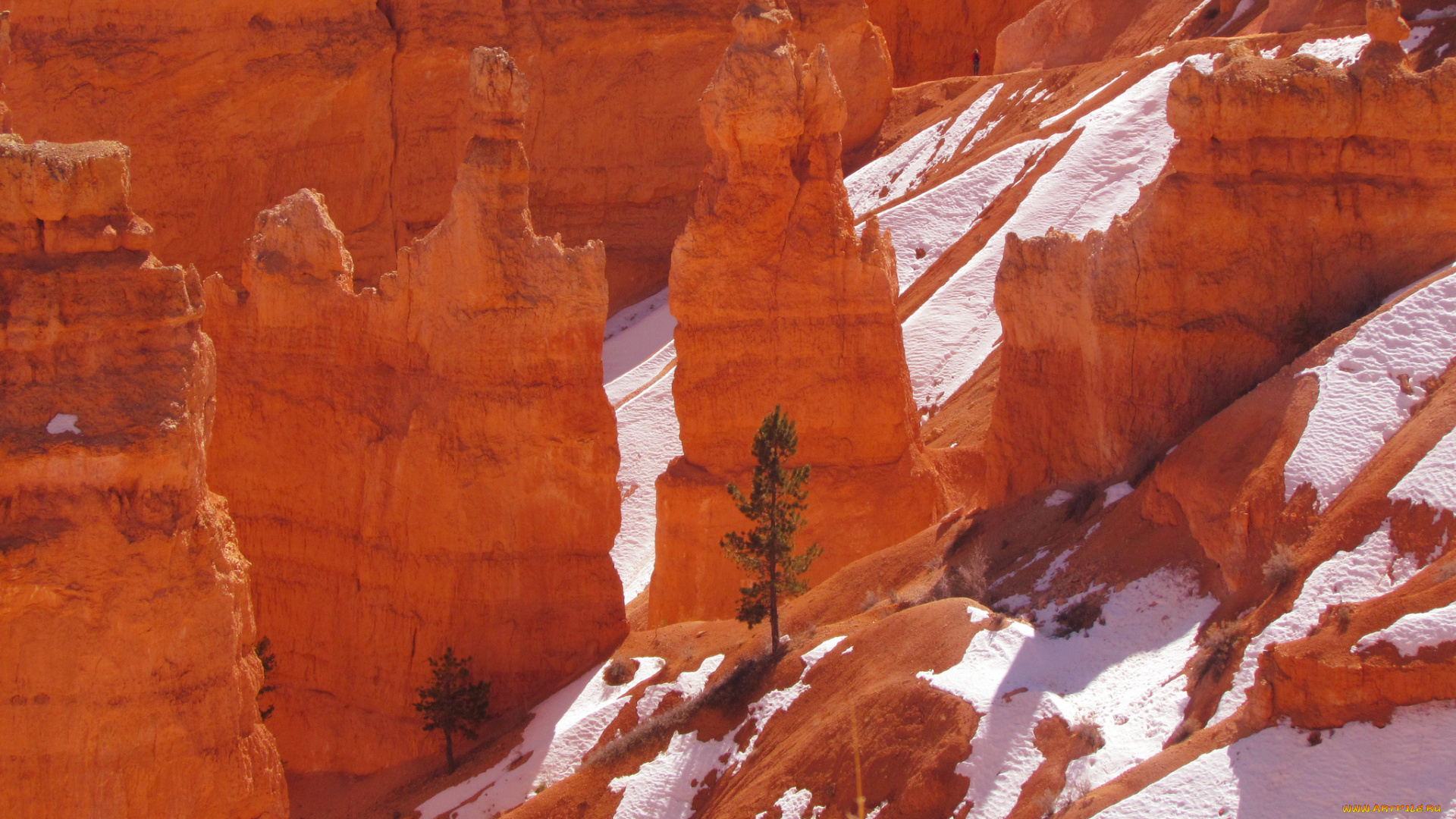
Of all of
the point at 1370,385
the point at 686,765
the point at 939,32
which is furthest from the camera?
the point at 939,32

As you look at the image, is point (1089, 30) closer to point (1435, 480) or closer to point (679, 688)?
point (679, 688)

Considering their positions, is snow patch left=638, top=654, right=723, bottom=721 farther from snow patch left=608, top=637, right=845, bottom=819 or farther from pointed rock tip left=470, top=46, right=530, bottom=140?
pointed rock tip left=470, top=46, right=530, bottom=140

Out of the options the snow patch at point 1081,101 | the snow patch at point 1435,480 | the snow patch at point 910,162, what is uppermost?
the snow patch at point 1081,101

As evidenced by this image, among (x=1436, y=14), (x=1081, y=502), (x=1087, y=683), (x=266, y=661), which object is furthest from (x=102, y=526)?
(x=1436, y=14)

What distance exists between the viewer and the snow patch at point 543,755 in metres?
17.8

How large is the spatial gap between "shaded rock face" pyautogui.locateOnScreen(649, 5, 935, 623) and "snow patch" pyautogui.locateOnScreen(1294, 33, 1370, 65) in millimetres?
15365

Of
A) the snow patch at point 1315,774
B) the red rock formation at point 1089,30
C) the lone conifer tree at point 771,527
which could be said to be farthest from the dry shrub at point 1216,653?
the red rock formation at point 1089,30

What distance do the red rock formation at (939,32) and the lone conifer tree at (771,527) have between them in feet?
144

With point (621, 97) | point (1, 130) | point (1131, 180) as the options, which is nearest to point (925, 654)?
point (1, 130)

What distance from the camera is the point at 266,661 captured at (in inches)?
774

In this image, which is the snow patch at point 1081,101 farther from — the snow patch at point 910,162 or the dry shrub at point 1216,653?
the dry shrub at point 1216,653

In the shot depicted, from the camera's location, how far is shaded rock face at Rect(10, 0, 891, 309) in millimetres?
36719

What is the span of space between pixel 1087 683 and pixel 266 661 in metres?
10.9

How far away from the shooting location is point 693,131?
4197 centimetres
